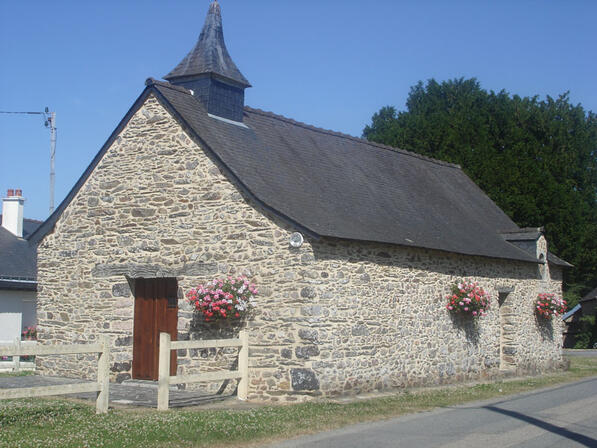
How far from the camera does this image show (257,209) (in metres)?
13.5

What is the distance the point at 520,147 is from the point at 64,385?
2512 cm

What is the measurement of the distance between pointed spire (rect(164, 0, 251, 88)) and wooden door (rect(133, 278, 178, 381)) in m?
4.68

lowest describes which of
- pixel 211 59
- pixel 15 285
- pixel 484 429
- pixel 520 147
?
pixel 484 429

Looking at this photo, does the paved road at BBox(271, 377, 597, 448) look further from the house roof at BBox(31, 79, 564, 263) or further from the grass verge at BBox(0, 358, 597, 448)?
the house roof at BBox(31, 79, 564, 263)

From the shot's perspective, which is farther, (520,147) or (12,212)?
(520,147)

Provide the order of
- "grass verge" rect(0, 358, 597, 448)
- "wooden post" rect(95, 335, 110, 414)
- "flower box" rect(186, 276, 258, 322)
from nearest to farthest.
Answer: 1. "grass verge" rect(0, 358, 597, 448)
2. "wooden post" rect(95, 335, 110, 414)
3. "flower box" rect(186, 276, 258, 322)

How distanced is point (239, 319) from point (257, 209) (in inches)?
79.8

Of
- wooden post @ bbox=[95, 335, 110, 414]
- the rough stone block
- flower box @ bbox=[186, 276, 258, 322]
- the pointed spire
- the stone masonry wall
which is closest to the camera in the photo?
wooden post @ bbox=[95, 335, 110, 414]

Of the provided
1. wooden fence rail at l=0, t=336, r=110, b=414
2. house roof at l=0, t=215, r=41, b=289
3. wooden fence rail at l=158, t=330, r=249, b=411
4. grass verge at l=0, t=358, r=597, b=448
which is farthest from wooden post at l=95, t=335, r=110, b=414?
house roof at l=0, t=215, r=41, b=289

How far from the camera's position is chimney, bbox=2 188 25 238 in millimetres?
25484

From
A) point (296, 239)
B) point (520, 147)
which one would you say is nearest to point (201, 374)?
point (296, 239)

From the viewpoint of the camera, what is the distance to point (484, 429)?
965 cm

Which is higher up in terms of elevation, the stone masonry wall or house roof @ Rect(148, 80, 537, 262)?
house roof @ Rect(148, 80, 537, 262)

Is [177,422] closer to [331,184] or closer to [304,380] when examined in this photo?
[304,380]
